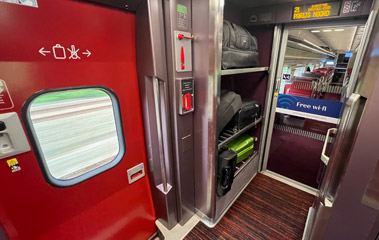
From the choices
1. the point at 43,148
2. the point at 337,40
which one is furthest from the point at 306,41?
the point at 43,148

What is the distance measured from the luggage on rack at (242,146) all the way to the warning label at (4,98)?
204 cm

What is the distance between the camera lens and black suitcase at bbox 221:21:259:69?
1.58 metres

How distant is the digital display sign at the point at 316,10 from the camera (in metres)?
1.66

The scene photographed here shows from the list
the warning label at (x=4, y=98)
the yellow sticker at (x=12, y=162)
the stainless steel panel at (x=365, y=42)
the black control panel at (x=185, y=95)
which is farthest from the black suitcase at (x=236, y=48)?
the yellow sticker at (x=12, y=162)

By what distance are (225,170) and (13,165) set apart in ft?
5.31

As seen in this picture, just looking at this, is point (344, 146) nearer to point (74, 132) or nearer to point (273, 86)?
point (74, 132)

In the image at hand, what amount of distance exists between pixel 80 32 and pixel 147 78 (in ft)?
1.62

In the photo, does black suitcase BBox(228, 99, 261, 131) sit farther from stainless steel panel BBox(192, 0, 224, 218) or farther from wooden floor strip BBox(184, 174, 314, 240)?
wooden floor strip BBox(184, 174, 314, 240)

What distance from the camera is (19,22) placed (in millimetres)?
843

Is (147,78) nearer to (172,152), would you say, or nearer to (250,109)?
(172,152)

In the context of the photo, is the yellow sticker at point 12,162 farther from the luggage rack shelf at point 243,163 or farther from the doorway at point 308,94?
the doorway at point 308,94

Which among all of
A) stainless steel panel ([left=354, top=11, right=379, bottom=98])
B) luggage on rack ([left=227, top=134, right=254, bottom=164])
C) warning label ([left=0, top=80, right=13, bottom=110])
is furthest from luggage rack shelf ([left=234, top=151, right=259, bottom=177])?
warning label ([left=0, top=80, right=13, bottom=110])

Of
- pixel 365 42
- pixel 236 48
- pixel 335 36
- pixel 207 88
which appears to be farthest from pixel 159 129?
pixel 335 36

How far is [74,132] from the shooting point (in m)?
1.21
